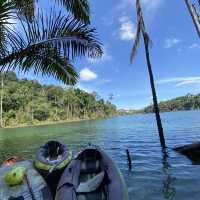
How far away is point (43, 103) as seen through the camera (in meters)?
98.2

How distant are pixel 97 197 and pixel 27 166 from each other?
2.40 meters

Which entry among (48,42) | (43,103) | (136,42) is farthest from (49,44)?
(43,103)

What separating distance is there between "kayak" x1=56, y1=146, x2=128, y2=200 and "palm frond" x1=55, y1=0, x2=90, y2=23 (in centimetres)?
345

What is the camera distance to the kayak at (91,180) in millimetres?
6059

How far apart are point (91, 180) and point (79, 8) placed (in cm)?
401

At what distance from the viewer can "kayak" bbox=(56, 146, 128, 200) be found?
6059mm

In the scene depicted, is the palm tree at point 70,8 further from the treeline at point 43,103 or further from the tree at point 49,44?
the treeline at point 43,103

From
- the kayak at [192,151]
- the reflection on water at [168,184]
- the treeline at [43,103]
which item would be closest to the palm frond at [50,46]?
the reflection on water at [168,184]

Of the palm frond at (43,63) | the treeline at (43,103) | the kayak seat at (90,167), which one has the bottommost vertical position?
the kayak seat at (90,167)

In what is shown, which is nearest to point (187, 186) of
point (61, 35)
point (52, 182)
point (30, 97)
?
point (52, 182)

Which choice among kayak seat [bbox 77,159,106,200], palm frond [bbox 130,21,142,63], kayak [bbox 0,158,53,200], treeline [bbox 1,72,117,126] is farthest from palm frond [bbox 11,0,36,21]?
treeline [bbox 1,72,117,126]

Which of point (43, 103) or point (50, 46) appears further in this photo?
point (43, 103)

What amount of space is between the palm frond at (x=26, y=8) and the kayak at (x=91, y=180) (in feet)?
12.1

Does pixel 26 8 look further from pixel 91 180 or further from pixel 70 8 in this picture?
pixel 91 180
